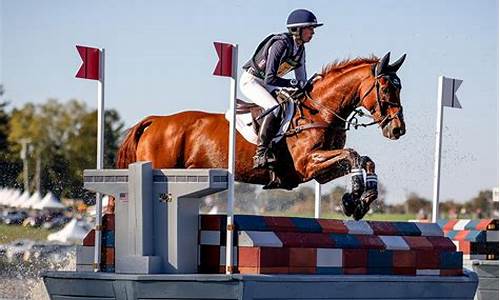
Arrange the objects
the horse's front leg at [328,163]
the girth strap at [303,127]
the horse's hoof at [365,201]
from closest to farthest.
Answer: the horse's hoof at [365,201]
the horse's front leg at [328,163]
the girth strap at [303,127]

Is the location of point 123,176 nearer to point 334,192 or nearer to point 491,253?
point 491,253

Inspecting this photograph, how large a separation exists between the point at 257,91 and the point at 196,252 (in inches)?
87.8

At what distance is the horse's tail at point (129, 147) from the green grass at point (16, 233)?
18.6 feet

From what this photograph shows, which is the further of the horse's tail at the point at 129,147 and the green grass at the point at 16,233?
the green grass at the point at 16,233

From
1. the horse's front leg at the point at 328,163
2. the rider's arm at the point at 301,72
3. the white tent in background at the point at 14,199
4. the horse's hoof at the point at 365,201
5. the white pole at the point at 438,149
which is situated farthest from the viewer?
the white tent in background at the point at 14,199

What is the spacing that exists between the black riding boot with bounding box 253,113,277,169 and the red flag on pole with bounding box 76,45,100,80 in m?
1.73

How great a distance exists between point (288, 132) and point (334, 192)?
6722 mm

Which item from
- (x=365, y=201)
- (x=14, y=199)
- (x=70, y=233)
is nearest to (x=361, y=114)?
(x=365, y=201)

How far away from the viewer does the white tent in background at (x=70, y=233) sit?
74.6ft

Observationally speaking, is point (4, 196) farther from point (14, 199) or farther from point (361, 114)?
point (361, 114)

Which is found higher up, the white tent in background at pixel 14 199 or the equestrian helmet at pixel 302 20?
the equestrian helmet at pixel 302 20

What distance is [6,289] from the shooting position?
1636cm

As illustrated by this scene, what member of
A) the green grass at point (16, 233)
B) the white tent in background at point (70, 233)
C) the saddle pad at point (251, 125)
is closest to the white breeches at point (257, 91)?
the saddle pad at point (251, 125)

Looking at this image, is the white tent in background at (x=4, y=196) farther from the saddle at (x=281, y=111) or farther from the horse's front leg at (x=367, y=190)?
the horse's front leg at (x=367, y=190)
